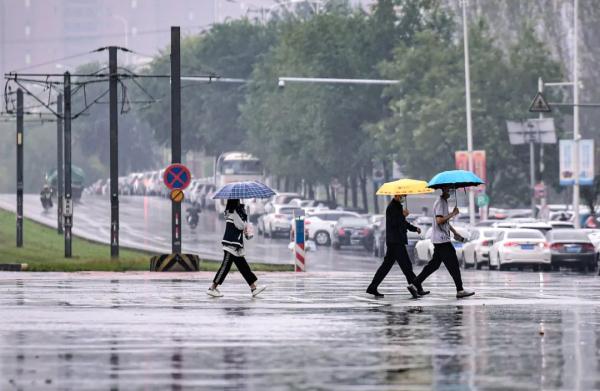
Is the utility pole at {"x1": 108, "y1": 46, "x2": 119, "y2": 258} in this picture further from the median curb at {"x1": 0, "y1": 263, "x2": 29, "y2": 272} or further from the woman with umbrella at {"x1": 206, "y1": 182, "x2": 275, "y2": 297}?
the woman with umbrella at {"x1": 206, "y1": 182, "x2": 275, "y2": 297}

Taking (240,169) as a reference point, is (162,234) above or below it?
below

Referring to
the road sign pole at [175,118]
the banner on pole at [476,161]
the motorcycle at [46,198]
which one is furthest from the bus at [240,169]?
the road sign pole at [175,118]

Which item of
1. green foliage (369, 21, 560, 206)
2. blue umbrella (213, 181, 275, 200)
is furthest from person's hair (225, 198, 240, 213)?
green foliage (369, 21, 560, 206)

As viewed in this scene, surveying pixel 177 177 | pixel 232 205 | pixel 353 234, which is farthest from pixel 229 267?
pixel 353 234

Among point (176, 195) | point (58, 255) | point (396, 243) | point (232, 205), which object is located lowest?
point (58, 255)

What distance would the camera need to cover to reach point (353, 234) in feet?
266

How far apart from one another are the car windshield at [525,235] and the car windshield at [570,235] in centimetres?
44

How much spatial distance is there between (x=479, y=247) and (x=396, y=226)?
29404 millimetres

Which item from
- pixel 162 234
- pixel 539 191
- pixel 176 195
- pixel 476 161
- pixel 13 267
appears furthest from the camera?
pixel 162 234

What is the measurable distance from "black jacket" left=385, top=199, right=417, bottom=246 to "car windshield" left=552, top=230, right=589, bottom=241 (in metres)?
27.0

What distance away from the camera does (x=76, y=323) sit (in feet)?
75.2

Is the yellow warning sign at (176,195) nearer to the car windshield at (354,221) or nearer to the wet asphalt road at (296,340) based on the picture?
the wet asphalt road at (296,340)

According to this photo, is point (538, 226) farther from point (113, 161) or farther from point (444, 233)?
point (444, 233)

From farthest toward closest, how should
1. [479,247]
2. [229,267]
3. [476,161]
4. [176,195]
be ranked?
[476,161] < [479,247] < [176,195] < [229,267]
